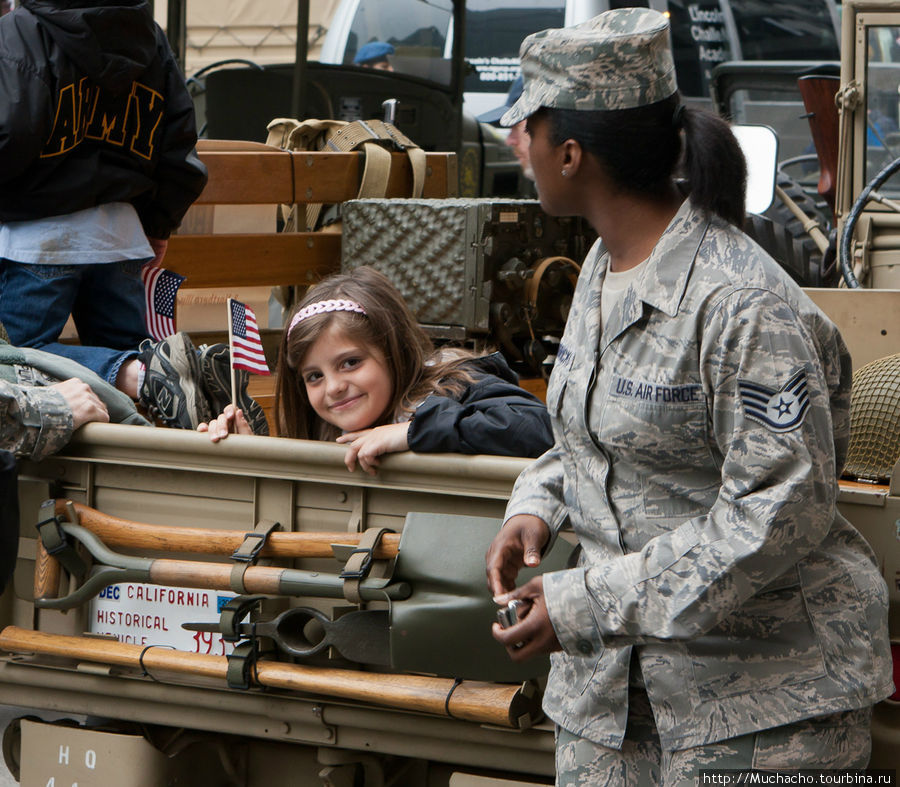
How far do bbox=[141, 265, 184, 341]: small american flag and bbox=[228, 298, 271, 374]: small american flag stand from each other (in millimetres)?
1040

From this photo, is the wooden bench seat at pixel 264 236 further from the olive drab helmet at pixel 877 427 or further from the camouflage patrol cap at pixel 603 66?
the camouflage patrol cap at pixel 603 66

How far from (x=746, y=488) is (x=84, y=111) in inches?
116

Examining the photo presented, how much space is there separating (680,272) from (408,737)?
130cm

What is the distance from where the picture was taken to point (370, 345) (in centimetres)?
316

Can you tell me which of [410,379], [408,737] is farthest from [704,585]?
[410,379]

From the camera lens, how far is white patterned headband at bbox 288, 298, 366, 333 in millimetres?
3186

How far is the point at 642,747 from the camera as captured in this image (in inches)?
76.4

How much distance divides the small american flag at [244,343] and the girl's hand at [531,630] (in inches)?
62.2

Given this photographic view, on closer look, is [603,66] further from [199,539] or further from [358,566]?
[199,539]

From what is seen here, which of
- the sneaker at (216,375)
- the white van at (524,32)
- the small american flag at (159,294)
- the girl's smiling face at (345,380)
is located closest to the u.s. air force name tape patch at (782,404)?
the girl's smiling face at (345,380)

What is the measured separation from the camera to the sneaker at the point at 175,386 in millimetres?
3645

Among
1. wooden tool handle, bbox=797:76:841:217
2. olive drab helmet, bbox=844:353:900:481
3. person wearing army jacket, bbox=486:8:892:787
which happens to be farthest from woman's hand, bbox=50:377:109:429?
wooden tool handle, bbox=797:76:841:217

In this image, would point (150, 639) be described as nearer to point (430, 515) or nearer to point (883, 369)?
point (430, 515)

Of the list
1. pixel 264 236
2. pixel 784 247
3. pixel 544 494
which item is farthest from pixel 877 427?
pixel 784 247
